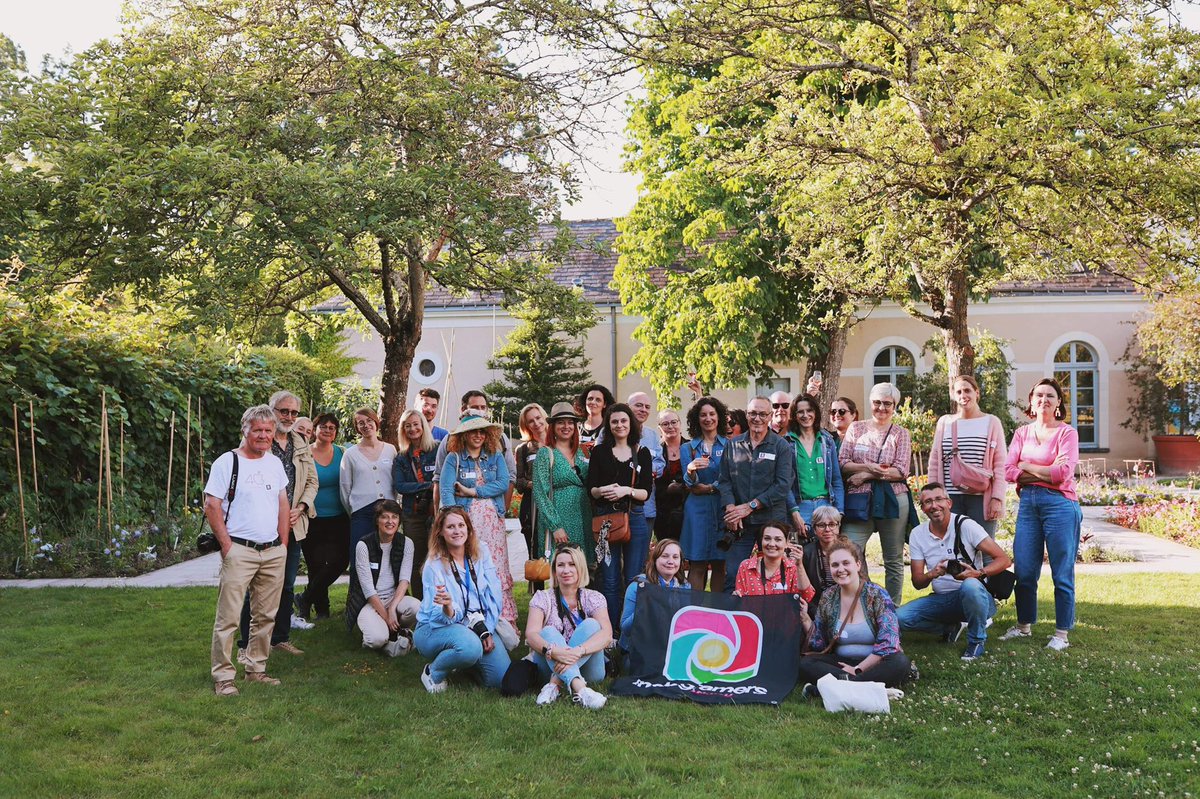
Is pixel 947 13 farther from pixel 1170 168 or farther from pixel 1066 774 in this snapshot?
pixel 1066 774

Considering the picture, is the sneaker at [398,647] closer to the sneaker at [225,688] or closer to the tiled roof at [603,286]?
Result: the sneaker at [225,688]

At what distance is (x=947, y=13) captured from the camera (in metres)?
9.91

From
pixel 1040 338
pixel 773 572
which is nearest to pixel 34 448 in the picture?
pixel 773 572

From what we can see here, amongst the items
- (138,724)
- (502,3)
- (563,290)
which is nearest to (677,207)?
(563,290)

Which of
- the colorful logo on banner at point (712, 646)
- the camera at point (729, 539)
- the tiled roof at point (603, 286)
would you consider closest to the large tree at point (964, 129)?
the camera at point (729, 539)

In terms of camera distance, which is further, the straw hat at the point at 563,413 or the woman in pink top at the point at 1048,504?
the straw hat at the point at 563,413

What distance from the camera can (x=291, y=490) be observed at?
666cm

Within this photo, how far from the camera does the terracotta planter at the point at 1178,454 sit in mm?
22156

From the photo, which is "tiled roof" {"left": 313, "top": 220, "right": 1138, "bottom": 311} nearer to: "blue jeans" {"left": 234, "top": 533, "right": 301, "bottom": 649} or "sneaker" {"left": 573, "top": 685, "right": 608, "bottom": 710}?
"blue jeans" {"left": 234, "top": 533, "right": 301, "bottom": 649}

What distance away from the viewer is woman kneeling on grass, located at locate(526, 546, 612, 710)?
5.62 meters

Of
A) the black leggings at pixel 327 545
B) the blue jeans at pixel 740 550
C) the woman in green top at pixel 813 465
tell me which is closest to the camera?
the blue jeans at pixel 740 550

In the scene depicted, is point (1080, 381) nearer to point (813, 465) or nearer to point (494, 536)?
point (813, 465)

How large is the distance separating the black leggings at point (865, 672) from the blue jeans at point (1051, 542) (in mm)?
1434

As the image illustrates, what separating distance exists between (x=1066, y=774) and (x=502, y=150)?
7722 millimetres
